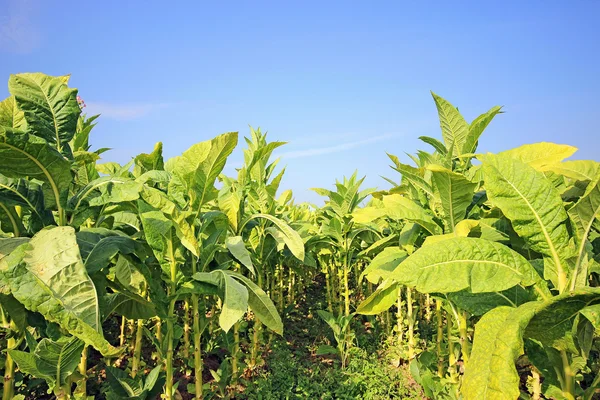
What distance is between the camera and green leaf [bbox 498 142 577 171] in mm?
2461

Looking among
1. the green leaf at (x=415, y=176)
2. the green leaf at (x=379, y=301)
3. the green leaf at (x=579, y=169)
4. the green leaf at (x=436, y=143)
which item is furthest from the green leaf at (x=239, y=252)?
the green leaf at (x=579, y=169)

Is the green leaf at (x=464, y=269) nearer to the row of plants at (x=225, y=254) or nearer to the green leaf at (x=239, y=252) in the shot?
the row of plants at (x=225, y=254)

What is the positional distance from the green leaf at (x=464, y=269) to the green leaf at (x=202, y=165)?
49.7 inches

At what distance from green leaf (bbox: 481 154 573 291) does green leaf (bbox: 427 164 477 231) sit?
335mm

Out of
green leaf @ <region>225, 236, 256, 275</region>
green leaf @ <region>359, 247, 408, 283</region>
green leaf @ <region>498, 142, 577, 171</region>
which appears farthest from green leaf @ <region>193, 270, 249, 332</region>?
green leaf @ <region>498, 142, 577, 171</region>

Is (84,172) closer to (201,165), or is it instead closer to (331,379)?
(201,165)

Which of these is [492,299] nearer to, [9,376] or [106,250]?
[106,250]

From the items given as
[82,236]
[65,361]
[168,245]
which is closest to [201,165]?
[168,245]

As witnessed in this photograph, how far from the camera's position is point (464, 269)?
1.79 meters

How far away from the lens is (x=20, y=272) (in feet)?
5.96

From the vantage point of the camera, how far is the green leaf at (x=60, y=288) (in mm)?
1744

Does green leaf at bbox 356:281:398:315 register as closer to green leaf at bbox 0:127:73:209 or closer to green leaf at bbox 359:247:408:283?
green leaf at bbox 359:247:408:283

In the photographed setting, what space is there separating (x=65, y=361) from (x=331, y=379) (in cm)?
290

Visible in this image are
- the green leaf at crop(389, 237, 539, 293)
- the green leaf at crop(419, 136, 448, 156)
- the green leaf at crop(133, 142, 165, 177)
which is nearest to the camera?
the green leaf at crop(389, 237, 539, 293)
